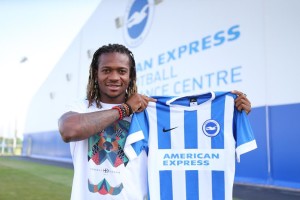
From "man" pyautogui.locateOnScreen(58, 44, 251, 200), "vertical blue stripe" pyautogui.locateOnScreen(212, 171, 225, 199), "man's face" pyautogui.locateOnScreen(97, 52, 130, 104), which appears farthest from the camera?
"vertical blue stripe" pyautogui.locateOnScreen(212, 171, 225, 199)

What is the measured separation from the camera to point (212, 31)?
26.7 ft

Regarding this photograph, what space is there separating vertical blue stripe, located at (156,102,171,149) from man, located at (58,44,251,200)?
0.95 ft

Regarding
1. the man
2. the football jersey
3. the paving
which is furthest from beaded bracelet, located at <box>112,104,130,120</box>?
the paving

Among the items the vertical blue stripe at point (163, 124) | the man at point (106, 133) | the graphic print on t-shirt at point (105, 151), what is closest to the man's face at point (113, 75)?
the man at point (106, 133)

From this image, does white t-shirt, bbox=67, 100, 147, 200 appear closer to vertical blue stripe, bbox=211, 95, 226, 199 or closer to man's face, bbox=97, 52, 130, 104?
man's face, bbox=97, 52, 130, 104

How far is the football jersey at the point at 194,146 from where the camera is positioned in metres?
2.06

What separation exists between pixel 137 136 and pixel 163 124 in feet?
1.19

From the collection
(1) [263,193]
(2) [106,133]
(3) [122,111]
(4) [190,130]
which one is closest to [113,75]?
(3) [122,111]

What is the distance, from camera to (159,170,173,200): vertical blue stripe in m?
2.06

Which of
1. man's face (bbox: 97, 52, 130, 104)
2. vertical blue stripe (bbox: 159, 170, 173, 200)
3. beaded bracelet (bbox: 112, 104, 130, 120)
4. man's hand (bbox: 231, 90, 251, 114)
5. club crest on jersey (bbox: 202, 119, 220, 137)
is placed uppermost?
man's face (bbox: 97, 52, 130, 104)

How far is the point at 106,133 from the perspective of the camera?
175 cm

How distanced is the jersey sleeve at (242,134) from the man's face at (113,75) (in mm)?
850

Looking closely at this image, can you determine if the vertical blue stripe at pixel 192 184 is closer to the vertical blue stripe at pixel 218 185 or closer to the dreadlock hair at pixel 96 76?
the vertical blue stripe at pixel 218 185

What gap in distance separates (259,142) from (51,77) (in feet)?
51.1
